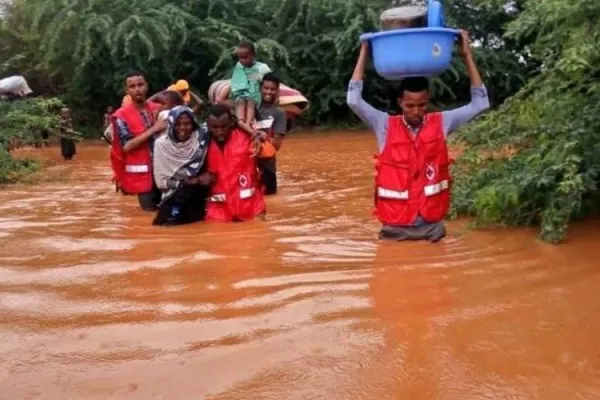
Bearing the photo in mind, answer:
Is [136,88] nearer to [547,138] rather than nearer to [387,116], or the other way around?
[387,116]

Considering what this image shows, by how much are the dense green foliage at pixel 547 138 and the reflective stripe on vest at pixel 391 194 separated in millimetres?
665

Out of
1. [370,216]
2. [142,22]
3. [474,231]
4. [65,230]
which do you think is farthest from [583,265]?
[142,22]

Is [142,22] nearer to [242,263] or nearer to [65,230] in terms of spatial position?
[65,230]

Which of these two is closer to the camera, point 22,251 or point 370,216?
point 22,251

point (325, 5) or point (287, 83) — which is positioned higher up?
point (325, 5)

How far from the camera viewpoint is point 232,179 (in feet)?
22.6

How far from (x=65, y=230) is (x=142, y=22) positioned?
14.0 meters

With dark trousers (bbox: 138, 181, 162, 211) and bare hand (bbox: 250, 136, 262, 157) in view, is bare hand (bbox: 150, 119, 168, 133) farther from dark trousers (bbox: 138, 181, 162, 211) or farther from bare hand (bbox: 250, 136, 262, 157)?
bare hand (bbox: 250, 136, 262, 157)

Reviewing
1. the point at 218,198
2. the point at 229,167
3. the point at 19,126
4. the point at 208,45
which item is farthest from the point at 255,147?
the point at 208,45

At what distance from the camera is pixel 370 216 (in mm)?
7020

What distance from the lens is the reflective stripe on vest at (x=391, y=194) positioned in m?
5.63

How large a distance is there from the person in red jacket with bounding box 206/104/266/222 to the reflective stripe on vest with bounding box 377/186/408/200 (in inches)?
60.2

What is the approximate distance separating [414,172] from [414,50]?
825 mm

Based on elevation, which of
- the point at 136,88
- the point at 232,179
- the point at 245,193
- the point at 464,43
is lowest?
the point at 245,193
